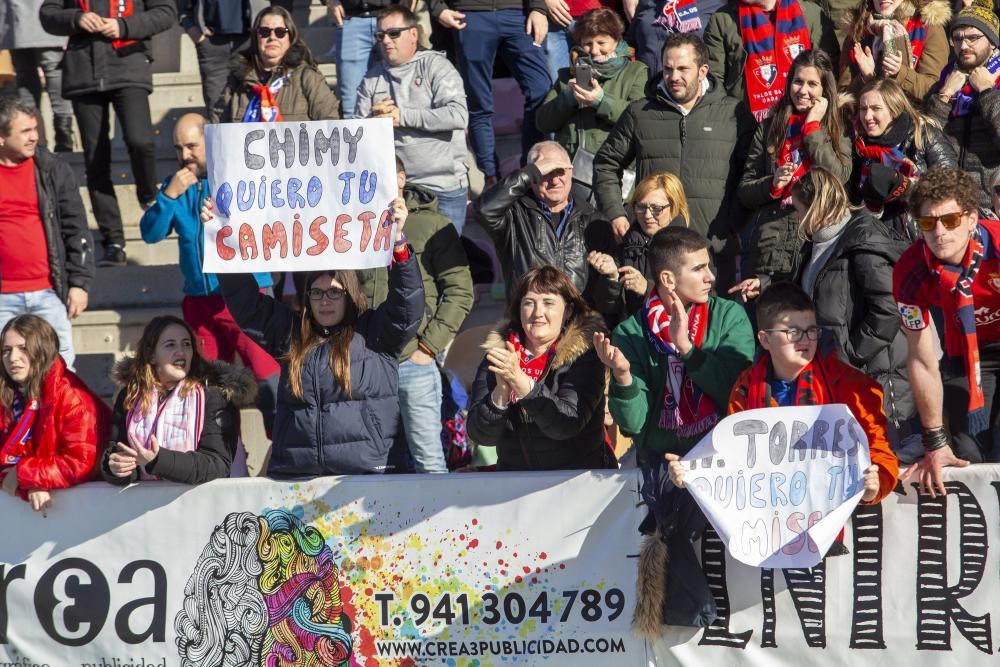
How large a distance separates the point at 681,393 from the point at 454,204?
9.45 ft

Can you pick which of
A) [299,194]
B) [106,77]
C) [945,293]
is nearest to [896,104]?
[945,293]

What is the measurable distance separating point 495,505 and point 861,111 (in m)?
2.62

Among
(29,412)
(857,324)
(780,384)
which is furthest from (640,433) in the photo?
(29,412)

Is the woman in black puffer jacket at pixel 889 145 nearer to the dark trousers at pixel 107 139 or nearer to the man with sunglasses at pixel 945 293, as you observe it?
the man with sunglasses at pixel 945 293

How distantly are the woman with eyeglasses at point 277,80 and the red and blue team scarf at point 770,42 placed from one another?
2238 mm

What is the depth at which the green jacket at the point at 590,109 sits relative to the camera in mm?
7891

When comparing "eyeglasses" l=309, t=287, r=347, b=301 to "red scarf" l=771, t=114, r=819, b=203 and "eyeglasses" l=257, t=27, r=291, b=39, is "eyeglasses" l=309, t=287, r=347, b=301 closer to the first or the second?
"red scarf" l=771, t=114, r=819, b=203

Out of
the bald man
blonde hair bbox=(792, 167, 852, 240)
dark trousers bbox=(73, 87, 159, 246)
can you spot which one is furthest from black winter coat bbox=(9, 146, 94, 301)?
blonde hair bbox=(792, 167, 852, 240)

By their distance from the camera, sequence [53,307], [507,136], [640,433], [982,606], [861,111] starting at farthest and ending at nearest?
[507,136]
[53,307]
[861,111]
[640,433]
[982,606]

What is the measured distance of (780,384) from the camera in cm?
539

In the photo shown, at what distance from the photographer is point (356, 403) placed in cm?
625

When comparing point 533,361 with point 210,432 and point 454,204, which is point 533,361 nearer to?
point 210,432

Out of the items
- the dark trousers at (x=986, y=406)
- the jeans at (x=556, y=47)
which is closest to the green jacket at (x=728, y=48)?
the jeans at (x=556, y=47)

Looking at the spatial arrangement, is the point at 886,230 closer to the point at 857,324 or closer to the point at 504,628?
the point at 857,324
